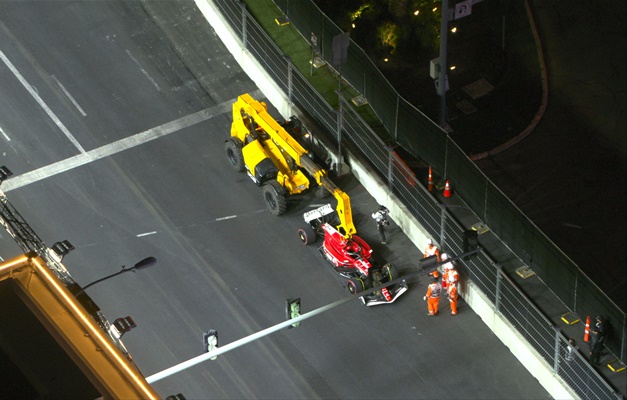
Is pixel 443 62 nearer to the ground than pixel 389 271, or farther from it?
farther from it

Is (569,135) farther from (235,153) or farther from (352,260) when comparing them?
(235,153)

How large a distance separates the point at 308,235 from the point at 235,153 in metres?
3.88

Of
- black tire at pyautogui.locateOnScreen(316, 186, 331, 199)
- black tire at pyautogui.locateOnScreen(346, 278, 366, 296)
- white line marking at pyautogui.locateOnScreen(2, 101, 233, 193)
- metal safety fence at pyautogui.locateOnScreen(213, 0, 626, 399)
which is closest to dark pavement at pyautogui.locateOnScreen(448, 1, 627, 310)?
metal safety fence at pyautogui.locateOnScreen(213, 0, 626, 399)

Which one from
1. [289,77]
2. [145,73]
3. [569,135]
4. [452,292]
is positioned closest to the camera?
[452,292]

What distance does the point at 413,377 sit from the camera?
40281 millimetres

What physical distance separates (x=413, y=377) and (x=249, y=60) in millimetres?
13288

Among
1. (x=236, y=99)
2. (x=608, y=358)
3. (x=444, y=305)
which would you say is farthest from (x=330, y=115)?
(x=608, y=358)

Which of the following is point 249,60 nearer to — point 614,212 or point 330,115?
point 330,115

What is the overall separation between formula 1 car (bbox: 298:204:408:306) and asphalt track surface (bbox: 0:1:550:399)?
0.37 meters

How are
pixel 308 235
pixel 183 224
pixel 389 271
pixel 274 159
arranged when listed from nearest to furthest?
pixel 389 271 < pixel 308 235 < pixel 183 224 < pixel 274 159

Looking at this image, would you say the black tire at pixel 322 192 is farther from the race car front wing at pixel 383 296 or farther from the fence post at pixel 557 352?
the fence post at pixel 557 352

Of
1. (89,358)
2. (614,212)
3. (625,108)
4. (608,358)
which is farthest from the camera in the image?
(625,108)

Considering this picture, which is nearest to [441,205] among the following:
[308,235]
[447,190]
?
[447,190]

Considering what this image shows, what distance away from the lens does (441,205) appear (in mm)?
41562
